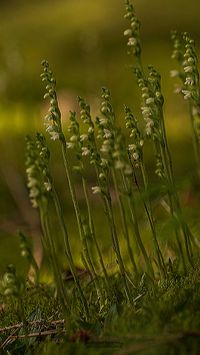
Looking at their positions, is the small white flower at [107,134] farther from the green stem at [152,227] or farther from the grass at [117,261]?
the green stem at [152,227]

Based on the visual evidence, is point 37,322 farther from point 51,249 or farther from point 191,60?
point 191,60

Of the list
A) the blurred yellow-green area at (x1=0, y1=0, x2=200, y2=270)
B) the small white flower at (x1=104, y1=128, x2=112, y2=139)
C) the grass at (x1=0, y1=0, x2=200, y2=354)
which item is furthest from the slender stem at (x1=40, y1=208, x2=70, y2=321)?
the blurred yellow-green area at (x1=0, y1=0, x2=200, y2=270)

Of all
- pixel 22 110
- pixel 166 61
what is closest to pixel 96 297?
pixel 22 110

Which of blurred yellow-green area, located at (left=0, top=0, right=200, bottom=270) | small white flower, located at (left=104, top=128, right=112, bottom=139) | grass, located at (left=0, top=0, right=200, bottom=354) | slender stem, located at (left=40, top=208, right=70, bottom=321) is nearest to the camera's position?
grass, located at (left=0, top=0, right=200, bottom=354)

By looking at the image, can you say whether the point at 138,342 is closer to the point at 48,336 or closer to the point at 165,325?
the point at 165,325

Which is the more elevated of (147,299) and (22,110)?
(22,110)

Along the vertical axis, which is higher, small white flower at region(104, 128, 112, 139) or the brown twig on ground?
small white flower at region(104, 128, 112, 139)

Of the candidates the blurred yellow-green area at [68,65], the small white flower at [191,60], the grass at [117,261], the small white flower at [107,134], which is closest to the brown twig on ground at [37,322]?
the grass at [117,261]

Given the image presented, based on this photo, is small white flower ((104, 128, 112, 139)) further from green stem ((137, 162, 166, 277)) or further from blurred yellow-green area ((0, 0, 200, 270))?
blurred yellow-green area ((0, 0, 200, 270))
